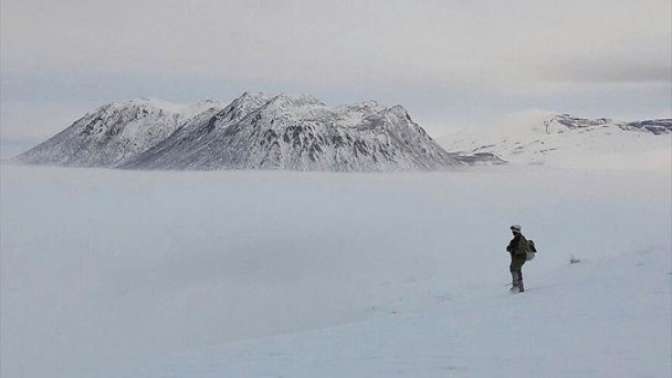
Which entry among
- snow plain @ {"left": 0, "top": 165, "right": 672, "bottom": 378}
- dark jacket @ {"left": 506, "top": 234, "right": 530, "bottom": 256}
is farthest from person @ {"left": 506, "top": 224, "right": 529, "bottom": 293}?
snow plain @ {"left": 0, "top": 165, "right": 672, "bottom": 378}

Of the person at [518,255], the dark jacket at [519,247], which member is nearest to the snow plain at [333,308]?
the person at [518,255]

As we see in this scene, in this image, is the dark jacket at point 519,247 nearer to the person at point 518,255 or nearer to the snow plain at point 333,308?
the person at point 518,255

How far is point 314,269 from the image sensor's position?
2852 inches

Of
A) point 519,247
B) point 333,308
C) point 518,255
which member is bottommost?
point 333,308

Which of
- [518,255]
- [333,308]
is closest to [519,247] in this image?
[518,255]

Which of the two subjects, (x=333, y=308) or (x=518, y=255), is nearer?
(x=518, y=255)

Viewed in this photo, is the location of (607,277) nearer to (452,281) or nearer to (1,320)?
(452,281)

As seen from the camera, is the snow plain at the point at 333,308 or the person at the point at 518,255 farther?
the person at the point at 518,255

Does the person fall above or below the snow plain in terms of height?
above

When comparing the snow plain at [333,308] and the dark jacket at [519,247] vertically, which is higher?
the dark jacket at [519,247]

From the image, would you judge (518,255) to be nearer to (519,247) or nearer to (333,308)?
(519,247)

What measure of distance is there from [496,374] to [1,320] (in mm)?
54773

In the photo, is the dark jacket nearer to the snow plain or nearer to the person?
the person

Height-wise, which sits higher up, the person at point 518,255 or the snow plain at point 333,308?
the person at point 518,255
